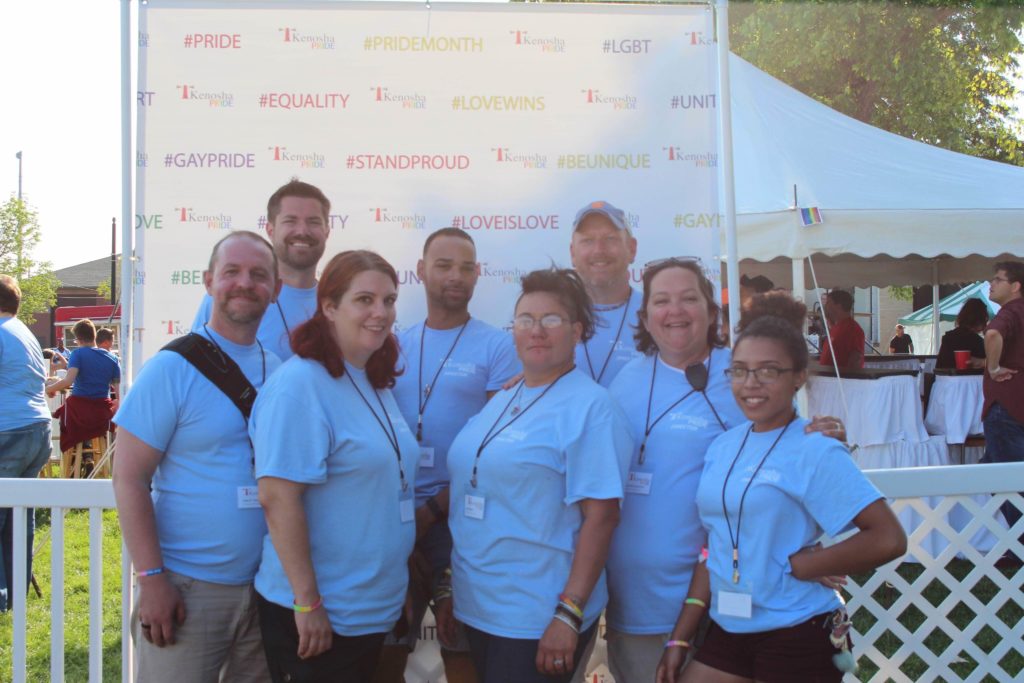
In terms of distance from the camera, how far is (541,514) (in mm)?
2354

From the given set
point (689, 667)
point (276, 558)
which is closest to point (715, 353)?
point (689, 667)

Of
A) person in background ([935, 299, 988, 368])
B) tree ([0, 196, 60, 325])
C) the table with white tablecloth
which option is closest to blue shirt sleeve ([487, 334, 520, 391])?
the table with white tablecloth

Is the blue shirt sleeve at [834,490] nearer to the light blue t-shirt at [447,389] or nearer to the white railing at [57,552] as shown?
the light blue t-shirt at [447,389]

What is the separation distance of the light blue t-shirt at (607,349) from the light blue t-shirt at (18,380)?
4105mm

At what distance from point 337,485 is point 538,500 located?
55cm

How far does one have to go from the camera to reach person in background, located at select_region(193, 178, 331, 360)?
3.20m

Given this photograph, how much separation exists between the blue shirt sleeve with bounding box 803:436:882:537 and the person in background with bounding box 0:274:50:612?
4.92m

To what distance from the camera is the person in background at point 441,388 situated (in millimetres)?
2807

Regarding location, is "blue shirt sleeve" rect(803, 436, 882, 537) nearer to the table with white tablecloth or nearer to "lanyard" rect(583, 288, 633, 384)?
"lanyard" rect(583, 288, 633, 384)

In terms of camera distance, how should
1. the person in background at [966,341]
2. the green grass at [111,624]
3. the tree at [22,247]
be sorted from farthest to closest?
the tree at [22,247] < the person in background at [966,341] < the green grass at [111,624]

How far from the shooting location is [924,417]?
22.4ft

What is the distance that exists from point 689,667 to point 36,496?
2373 millimetres

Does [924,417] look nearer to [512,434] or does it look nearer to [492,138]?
[492,138]

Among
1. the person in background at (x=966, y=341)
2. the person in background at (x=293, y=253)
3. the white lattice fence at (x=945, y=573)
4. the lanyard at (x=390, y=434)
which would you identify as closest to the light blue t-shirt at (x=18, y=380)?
the person in background at (x=293, y=253)
